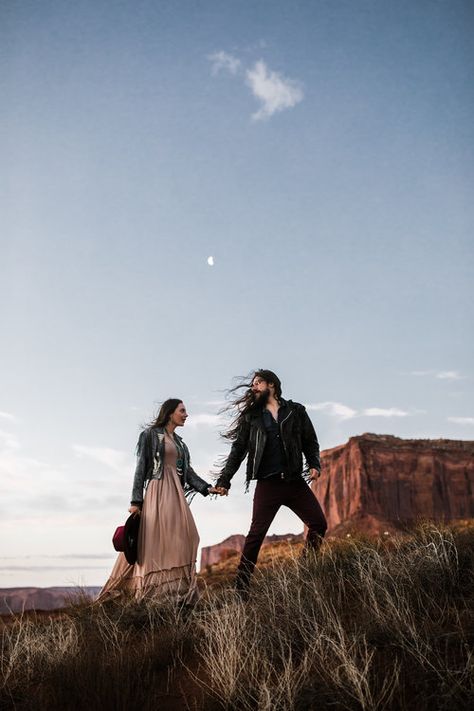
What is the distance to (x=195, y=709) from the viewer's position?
317cm

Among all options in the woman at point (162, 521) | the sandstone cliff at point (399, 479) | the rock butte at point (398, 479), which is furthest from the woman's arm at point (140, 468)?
the sandstone cliff at point (399, 479)

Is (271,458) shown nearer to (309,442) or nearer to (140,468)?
(309,442)

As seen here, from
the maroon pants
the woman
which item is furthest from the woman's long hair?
the maroon pants

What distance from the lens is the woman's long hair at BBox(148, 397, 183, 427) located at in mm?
6661

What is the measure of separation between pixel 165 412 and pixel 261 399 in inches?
42.5

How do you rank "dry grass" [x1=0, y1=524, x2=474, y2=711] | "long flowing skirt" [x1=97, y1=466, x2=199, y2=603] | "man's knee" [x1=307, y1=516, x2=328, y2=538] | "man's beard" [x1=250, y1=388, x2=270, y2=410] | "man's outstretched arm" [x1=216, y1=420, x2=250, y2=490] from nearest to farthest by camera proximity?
"dry grass" [x1=0, y1=524, x2=474, y2=711] → "man's knee" [x1=307, y1=516, x2=328, y2=538] → "long flowing skirt" [x1=97, y1=466, x2=199, y2=603] → "man's outstretched arm" [x1=216, y1=420, x2=250, y2=490] → "man's beard" [x1=250, y1=388, x2=270, y2=410]

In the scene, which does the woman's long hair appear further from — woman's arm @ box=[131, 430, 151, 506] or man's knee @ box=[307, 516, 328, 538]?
man's knee @ box=[307, 516, 328, 538]

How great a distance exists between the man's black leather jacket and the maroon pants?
13cm

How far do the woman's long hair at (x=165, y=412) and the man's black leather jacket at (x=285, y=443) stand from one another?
2.67ft

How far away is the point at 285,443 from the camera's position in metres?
6.07

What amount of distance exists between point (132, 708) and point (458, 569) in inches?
103

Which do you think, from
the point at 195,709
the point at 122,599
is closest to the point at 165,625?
the point at 122,599

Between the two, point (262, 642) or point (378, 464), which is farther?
point (378, 464)

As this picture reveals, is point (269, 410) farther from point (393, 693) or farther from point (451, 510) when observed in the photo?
point (451, 510)
